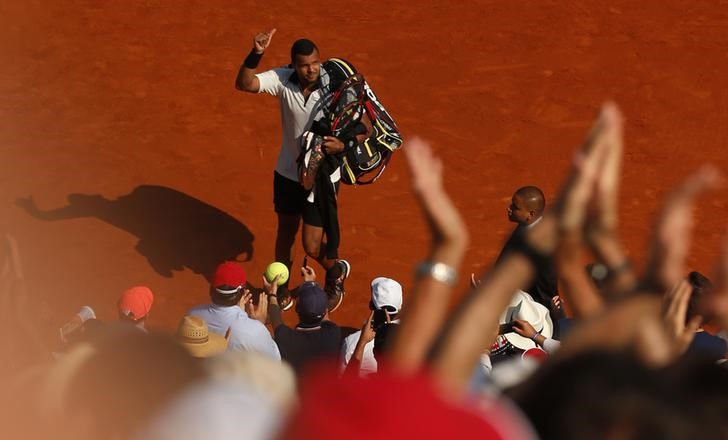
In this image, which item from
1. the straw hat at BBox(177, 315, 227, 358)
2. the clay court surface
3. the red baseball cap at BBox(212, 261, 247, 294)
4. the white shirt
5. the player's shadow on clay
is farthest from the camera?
the clay court surface

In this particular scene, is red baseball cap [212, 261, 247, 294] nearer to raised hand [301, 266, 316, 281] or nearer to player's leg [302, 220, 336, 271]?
raised hand [301, 266, 316, 281]

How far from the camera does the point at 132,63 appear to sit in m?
12.6

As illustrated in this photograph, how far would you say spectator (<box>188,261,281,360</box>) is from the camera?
5.93 meters

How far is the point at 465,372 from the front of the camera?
7.32 feet

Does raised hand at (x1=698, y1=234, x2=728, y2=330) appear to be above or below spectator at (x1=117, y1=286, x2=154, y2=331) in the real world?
above

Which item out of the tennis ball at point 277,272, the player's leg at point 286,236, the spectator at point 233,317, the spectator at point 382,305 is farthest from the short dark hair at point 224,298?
the player's leg at point 286,236

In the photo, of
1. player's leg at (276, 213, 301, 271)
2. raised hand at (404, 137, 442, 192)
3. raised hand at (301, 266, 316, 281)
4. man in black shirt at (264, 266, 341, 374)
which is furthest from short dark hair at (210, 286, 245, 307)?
raised hand at (404, 137, 442, 192)

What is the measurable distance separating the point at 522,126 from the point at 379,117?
364 centimetres

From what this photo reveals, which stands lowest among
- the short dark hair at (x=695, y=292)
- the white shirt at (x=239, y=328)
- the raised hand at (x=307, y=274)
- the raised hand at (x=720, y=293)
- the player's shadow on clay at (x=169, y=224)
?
the player's shadow on clay at (x=169, y=224)

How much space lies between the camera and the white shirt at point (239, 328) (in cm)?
591

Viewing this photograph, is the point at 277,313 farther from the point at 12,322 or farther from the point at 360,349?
the point at 12,322

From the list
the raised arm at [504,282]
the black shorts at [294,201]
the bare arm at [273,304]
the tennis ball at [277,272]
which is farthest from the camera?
the black shorts at [294,201]

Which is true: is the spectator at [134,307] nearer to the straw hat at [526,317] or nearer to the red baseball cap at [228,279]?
the red baseball cap at [228,279]

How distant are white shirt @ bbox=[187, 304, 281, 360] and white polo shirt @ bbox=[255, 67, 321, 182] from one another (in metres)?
2.33
